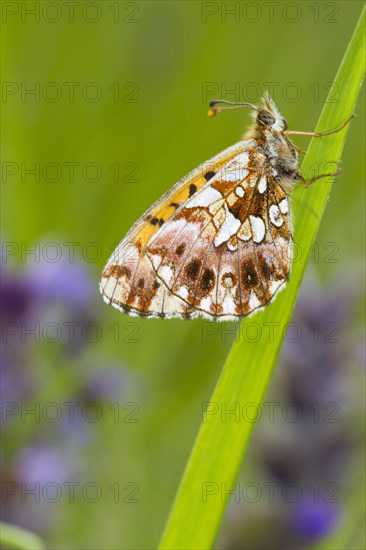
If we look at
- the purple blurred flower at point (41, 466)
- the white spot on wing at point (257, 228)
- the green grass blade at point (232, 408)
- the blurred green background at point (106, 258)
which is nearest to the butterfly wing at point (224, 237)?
the white spot on wing at point (257, 228)

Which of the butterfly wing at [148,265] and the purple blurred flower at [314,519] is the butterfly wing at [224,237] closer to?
the butterfly wing at [148,265]

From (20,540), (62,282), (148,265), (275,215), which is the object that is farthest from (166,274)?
(62,282)

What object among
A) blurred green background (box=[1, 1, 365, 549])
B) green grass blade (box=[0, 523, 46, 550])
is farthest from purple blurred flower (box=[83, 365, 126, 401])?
green grass blade (box=[0, 523, 46, 550])

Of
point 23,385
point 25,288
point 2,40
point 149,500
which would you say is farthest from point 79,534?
point 2,40

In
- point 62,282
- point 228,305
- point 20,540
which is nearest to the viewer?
point 20,540

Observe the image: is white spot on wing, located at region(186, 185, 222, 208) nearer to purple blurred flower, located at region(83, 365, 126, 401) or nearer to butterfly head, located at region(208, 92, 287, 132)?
butterfly head, located at region(208, 92, 287, 132)

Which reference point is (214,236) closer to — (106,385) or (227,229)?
(227,229)

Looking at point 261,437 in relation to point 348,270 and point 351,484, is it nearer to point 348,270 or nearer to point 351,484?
point 351,484
